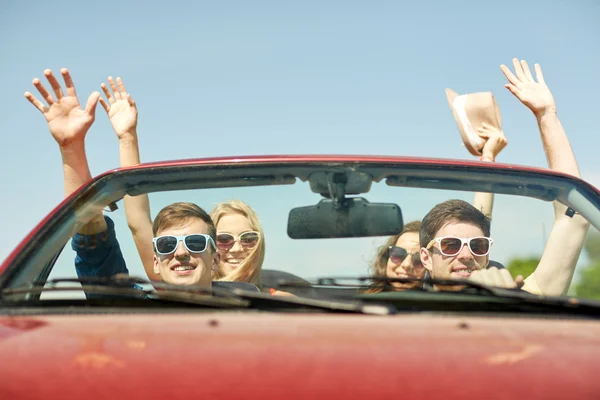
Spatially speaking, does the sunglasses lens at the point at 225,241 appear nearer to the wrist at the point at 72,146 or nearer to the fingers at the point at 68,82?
the wrist at the point at 72,146

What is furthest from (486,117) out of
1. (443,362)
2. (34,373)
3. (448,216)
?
(34,373)

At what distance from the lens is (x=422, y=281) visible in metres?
2.86

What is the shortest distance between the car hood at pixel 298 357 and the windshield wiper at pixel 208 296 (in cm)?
6

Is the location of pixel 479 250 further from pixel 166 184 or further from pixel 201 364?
pixel 201 364

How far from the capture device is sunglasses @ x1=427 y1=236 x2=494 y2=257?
381 centimetres

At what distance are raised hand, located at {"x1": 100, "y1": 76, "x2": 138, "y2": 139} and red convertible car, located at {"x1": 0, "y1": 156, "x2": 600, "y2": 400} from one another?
5.74 feet

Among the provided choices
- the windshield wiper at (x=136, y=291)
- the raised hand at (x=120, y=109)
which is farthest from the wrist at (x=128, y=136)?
the windshield wiper at (x=136, y=291)

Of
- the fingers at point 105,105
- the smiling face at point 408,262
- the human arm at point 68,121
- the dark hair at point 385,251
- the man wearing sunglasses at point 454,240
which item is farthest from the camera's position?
the fingers at point 105,105

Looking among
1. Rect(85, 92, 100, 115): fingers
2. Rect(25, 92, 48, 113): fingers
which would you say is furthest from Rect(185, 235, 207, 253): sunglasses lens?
Rect(25, 92, 48, 113): fingers

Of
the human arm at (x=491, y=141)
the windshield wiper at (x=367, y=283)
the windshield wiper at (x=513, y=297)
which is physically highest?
the human arm at (x=491, y=141)

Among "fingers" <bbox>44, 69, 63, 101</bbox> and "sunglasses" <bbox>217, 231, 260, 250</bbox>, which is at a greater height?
"fingers" <bbox>44, 69, 63, 101</bbox>

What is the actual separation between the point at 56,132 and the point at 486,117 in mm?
2735

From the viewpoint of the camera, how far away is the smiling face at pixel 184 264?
12.0ft

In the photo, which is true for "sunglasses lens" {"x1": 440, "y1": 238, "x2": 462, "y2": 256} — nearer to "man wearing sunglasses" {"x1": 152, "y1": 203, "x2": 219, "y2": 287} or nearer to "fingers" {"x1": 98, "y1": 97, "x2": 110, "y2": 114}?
"man wearing sunglasses" {"x1": 152, "y1": 203, "x2": 219, "y2": 287}
